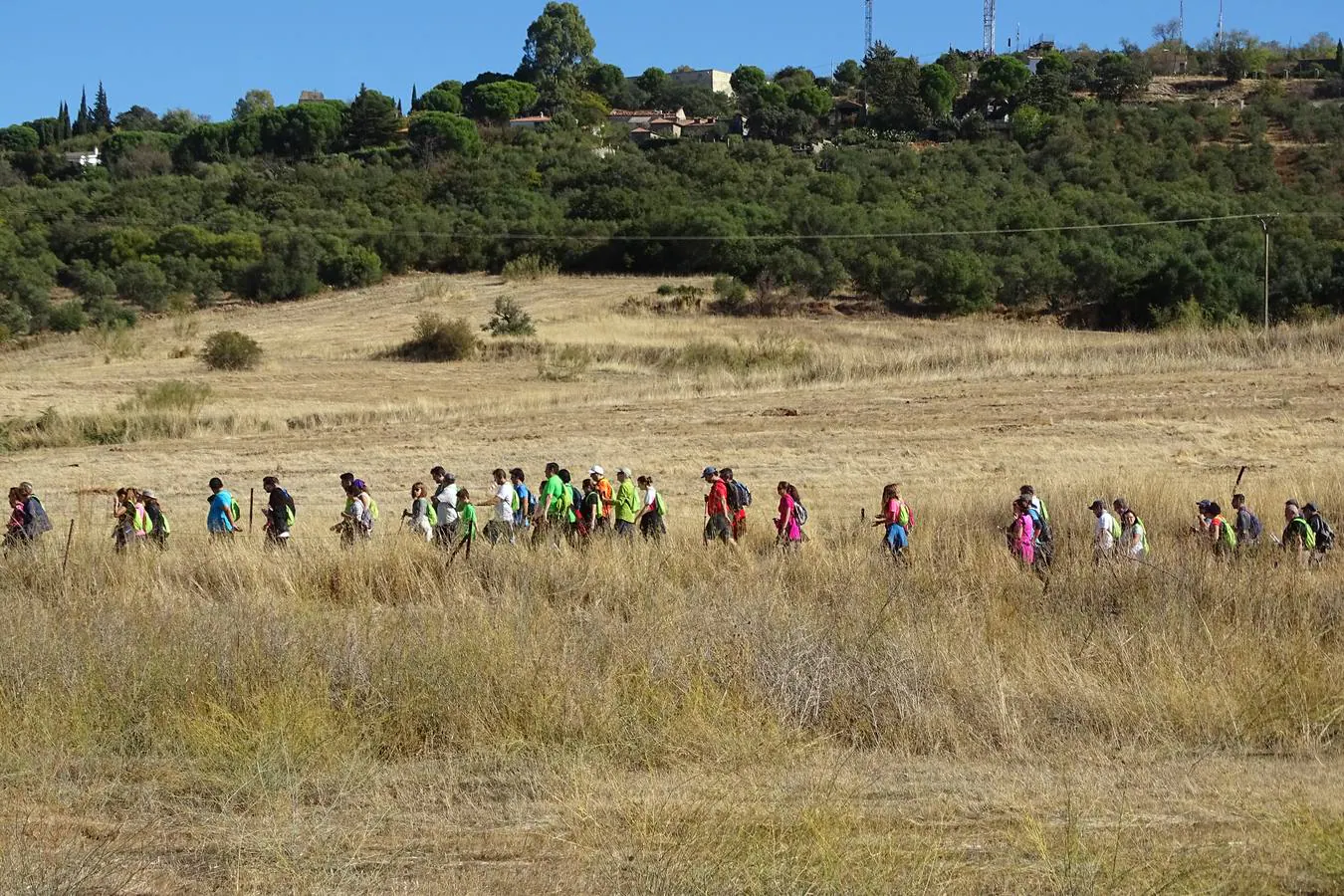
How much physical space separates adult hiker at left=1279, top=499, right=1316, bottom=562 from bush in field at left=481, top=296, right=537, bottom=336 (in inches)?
1235

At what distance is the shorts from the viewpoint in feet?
43.6

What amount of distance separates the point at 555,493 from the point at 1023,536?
491cm

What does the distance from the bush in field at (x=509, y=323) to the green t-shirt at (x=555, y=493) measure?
2774cm

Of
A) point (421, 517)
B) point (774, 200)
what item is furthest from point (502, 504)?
point (774, 200)

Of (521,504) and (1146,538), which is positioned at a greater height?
(521,504)

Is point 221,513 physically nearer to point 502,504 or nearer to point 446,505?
point 446,505

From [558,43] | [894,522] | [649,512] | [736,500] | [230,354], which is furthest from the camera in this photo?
[558,43]

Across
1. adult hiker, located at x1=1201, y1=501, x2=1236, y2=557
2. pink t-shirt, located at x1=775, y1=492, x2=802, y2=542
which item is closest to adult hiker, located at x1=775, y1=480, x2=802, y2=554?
pink t-shirt, located at x1=775, y1=492, x2=802, y2=542

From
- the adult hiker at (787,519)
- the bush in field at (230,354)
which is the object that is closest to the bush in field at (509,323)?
the bush in field at (230,354)

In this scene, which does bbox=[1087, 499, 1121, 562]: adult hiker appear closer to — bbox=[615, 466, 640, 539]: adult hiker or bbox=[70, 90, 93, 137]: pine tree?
bbox=[615, 466, 640, 539]: adult hiker

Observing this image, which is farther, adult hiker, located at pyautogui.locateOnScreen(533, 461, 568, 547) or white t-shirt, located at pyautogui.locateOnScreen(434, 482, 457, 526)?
white t-shirt, located at pyautogui.locateOnScreen(434, 482, 457, 526)

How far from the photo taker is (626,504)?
14617mm

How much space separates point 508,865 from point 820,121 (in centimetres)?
9890

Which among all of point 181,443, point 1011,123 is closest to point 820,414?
point 181,443
